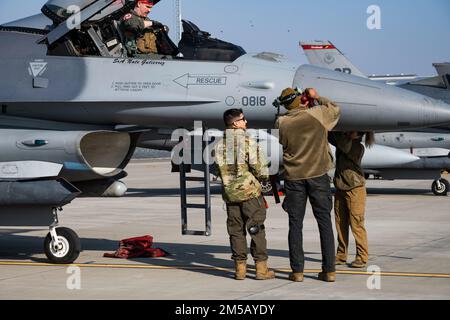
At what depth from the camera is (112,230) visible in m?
14.4

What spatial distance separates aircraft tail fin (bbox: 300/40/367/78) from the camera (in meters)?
29.4

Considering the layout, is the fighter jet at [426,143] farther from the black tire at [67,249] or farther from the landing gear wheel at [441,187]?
the black tire at [67,249]

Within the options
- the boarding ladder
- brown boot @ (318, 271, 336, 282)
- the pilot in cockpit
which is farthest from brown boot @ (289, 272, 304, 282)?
the pilot in cockpit

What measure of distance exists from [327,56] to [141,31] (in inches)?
804

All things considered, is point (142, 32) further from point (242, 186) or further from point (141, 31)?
point (242, 186)

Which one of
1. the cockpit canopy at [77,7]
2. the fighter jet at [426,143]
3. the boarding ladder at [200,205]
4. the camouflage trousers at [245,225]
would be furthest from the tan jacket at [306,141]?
the fighter jet at [426,143]

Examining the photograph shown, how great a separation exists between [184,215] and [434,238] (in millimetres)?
4123

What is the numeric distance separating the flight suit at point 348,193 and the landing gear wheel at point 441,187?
12.0m

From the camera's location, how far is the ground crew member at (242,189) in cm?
884

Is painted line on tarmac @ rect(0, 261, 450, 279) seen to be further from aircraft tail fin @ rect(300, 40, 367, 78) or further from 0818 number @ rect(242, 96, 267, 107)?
aircraft tail fin @ rect(300, 40, 367, 78)

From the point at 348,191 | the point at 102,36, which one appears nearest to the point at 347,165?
the point at 348,191

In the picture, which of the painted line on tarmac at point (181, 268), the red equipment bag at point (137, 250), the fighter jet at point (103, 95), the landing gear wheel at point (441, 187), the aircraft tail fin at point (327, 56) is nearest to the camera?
the painted line on tarmac at point (181, 268)

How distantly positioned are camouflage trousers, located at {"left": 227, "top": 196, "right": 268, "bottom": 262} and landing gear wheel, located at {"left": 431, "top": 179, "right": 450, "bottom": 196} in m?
13.4
